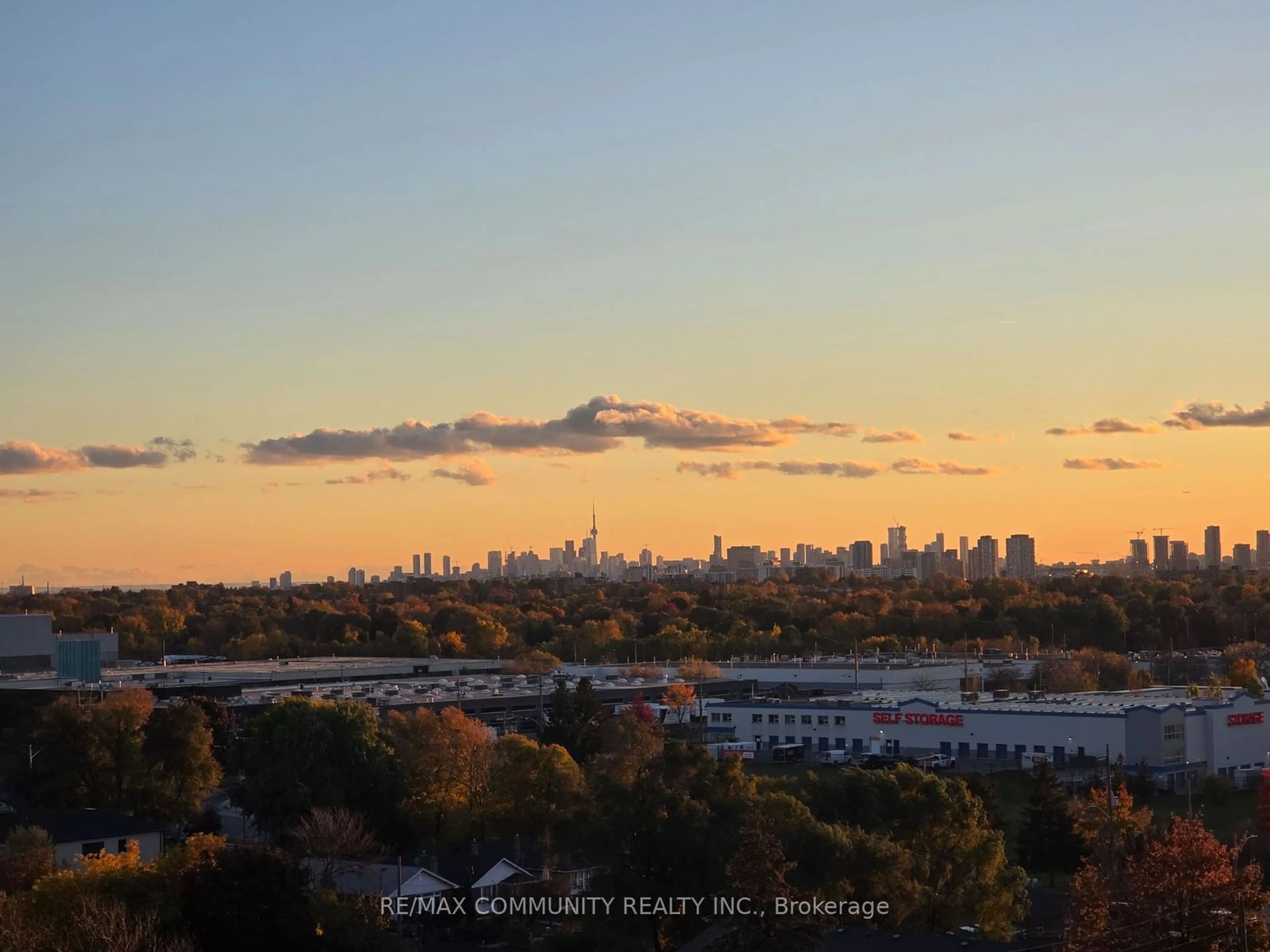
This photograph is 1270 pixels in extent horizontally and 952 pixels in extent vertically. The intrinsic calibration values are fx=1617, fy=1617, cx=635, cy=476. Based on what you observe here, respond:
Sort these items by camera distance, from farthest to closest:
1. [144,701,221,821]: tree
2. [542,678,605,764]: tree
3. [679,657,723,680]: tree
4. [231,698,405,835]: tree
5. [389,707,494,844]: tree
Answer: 1. [679,657,723,680]: tree
2. [542,678,605,764]: tree
3. [144,701,221,821]: tree
4. [389,707,494,844]: tree
5. [231,698,405,835]: tree

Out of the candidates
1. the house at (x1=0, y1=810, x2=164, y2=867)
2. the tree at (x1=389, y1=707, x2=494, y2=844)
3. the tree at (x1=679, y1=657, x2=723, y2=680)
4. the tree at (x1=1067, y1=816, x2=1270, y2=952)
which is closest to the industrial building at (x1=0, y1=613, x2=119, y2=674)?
the tree at (x1=679, y1=657, x2=723, y2=680)

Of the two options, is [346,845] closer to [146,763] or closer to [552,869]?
[552,869]

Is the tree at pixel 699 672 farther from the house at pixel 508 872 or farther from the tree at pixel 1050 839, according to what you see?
the house at pixel 508 872

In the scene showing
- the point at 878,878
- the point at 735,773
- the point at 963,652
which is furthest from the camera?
the point at 963,652

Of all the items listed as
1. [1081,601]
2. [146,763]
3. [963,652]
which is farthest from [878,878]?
[1081,601]

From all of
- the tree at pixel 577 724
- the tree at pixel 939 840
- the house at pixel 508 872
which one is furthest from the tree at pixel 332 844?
the tree at pixel 577 724

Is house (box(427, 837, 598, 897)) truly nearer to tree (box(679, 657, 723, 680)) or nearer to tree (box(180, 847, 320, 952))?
tree (box(180, 847, 320, 952))

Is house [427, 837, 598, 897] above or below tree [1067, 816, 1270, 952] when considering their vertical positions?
below
